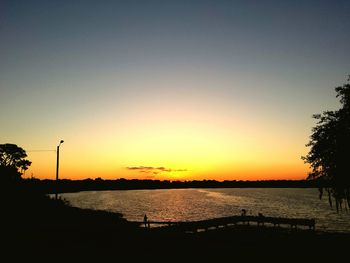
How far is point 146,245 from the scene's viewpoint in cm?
2205

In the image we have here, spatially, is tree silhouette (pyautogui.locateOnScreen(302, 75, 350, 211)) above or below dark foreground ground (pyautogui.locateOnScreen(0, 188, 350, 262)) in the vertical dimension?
above

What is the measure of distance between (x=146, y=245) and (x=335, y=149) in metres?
17.9

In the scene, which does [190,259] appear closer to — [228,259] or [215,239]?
[228,259]

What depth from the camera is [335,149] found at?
93.3 ft

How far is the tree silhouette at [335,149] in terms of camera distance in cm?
2794

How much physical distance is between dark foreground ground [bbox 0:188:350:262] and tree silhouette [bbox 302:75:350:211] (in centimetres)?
472

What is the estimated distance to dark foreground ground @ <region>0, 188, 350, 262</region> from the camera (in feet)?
64.1

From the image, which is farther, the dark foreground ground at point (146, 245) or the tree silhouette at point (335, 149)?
the tree silhouette at point (335, 149)

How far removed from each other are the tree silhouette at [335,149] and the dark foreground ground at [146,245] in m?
4.72

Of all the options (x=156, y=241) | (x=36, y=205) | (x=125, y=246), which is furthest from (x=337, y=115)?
(x=36, y=205)

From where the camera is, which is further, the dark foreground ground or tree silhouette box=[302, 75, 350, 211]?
tree silhouette box=[302, 75, 350, 211]

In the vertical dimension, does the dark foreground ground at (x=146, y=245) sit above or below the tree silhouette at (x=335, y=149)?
below

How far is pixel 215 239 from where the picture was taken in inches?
1045

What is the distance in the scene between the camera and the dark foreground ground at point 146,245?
1953 cm
